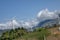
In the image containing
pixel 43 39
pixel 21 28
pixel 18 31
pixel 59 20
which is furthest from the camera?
pixel 59 20

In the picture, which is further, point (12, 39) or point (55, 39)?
point (12, 39)

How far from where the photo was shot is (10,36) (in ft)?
189

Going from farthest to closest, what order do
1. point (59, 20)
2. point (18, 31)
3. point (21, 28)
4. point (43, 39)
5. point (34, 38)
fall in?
1. point (59, 20)
2. point (21, 28)
3. point (18, 31)
4. point (34, 38)
5. point (43, 39)

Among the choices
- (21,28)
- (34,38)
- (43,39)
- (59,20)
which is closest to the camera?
(43,39)

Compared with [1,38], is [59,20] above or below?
above

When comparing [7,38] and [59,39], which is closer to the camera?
[59,39]

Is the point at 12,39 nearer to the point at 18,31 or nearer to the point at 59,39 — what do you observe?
the point at 18,31

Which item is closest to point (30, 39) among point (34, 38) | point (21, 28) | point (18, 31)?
point (34, 38)

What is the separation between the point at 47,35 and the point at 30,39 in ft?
15.4

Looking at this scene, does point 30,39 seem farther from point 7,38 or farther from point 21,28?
point 21,28

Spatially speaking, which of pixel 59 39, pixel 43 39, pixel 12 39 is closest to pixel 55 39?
pixel 59 39

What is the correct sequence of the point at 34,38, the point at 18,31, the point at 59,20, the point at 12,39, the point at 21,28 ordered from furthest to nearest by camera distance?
the point at 59,20, the point at 21,28, the point at 18,31, the point at 12,39, the point at 34,38

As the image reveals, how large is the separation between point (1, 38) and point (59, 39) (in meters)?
16.9

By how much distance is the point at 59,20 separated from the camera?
265 feet
